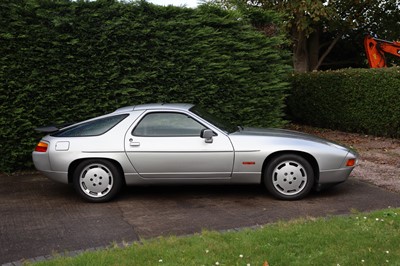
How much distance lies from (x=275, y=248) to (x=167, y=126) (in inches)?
103

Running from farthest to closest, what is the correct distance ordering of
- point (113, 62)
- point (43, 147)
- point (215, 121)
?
1. point (113, 62)
2. point (215, 121)
3. point (43, 147)

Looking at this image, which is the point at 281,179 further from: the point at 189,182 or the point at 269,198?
the point at 189,182

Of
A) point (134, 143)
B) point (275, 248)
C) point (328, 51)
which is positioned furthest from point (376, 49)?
point (275, 248)

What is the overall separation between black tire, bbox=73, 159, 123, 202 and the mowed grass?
1792mm

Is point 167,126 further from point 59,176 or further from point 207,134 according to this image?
point 59,176

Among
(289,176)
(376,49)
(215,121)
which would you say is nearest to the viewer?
(289,176)

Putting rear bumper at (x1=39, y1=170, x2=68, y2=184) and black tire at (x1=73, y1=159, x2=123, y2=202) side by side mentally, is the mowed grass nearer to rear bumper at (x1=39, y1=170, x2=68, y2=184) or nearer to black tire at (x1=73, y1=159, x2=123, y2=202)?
black tire at (x1=73, y1=159, x2=123, y2=202)

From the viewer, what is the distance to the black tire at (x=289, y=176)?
5.96 m

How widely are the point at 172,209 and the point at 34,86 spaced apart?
4004 millimetres

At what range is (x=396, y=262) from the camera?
3.72 metres

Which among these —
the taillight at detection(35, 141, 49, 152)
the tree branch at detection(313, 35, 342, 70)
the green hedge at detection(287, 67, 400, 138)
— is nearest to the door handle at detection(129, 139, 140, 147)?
the taillight at detection(35, 141, 49, 152)

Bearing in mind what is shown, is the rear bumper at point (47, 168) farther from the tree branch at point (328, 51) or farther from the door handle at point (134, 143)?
the tree branch at point (328, 51)

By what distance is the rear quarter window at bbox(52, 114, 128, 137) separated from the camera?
615 centimetres

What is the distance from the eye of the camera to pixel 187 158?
5.95m
